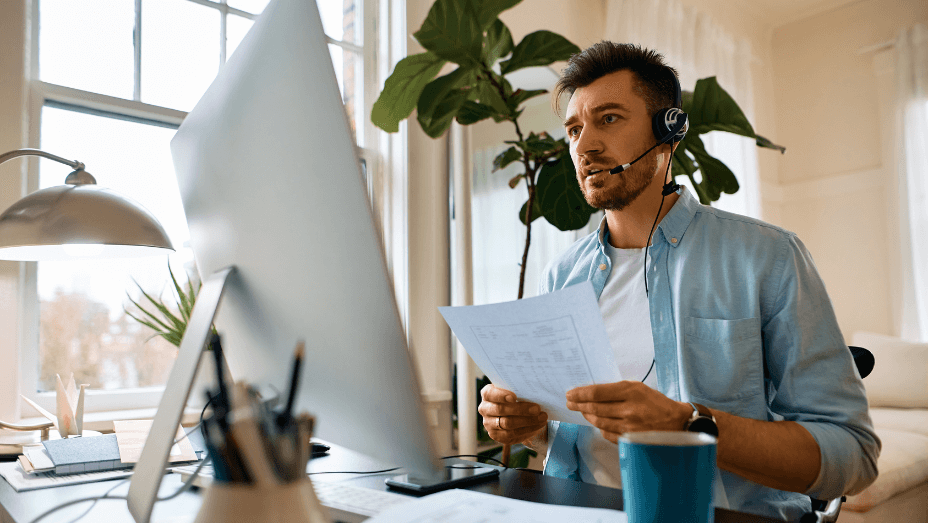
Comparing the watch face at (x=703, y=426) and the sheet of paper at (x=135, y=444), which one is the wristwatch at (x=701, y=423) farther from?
the sheet of paper at (x=135, y=444)

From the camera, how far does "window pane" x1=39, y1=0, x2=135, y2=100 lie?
5.31 ft

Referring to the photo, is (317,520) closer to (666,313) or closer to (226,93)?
(226,93)

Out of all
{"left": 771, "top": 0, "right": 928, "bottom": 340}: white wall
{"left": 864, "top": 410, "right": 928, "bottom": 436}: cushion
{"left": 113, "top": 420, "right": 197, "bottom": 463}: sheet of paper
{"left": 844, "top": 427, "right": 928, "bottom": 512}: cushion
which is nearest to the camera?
{"left": 113, "top": 420, "right": 197, "bottom": 463}: sheet of paper

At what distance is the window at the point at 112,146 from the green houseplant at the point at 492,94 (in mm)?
229

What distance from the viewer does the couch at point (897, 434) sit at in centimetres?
217

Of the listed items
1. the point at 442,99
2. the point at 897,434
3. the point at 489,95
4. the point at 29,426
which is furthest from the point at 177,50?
the point at 897,434

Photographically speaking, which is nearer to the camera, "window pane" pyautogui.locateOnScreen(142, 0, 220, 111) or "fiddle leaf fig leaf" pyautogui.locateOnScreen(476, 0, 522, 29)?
"fiddle leaf fig leaf" pyautogui.locateOnScreen(476, 0, 522, 29)

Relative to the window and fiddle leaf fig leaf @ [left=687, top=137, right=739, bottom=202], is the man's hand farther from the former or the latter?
fiddle leaf fig leaf @ [left=687, top=137, right=739, bottom=202]

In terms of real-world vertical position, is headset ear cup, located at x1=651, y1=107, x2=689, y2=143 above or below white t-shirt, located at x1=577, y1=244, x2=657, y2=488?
above

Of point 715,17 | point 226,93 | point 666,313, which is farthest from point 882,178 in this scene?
point 226,93

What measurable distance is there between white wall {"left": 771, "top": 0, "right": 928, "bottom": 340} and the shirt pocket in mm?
3620

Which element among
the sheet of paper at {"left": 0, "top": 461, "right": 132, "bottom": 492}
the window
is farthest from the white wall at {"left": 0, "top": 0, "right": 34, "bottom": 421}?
the sheet of paper at {"left": 0, "top": 461, "right": 132, "bottom": 492}

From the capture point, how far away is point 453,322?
0.77 metres

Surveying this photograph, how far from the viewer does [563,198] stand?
1.79 meters
